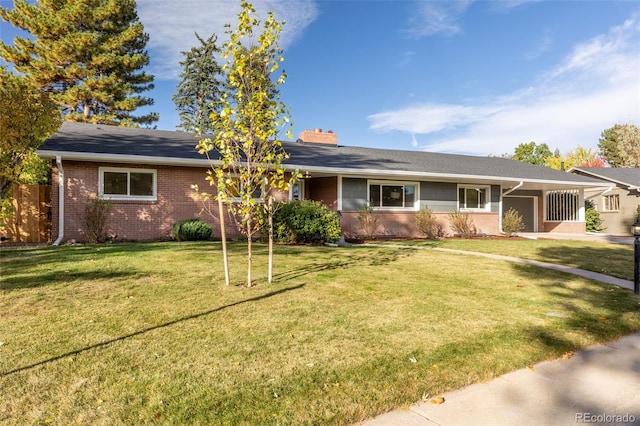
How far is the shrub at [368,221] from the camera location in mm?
15922

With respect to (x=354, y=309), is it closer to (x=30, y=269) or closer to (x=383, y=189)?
(x=30, y=269)

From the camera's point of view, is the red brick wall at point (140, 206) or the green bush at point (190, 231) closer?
the red brick wall at point (140, 206)

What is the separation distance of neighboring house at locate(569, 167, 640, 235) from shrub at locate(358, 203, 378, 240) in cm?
1524

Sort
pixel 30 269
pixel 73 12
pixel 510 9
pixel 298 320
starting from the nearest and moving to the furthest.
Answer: pixel 298 320
pixel 30 269
pixel 510 9
pixel 73 12

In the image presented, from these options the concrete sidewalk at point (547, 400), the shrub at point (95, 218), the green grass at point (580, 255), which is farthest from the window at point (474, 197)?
the concrete sidewalk at point (547, 400)

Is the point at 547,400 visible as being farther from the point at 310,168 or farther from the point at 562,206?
the point at 562,206

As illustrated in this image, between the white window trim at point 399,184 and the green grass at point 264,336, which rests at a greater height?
the white window trim at point 399,184

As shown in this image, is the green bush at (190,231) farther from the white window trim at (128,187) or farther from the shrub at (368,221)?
the shrub at (368,221)

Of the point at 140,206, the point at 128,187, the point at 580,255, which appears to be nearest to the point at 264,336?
the point at 580,255

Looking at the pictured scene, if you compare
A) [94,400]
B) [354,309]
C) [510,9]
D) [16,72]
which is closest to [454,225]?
[510,9]

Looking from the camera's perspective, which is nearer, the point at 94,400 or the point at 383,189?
the point at 94,400

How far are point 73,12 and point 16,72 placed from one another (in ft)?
17.0

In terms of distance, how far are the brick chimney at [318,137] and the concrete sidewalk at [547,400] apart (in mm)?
18703

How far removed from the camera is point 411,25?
54.3ft
